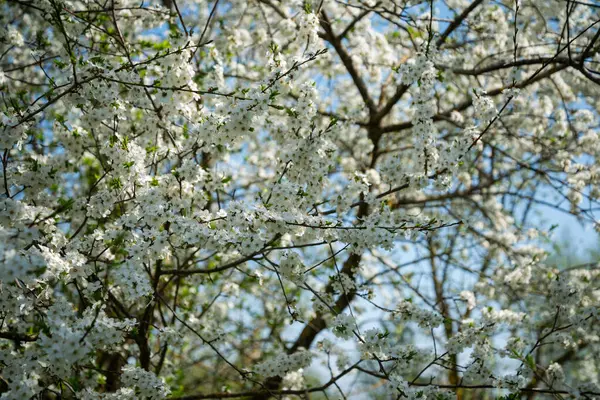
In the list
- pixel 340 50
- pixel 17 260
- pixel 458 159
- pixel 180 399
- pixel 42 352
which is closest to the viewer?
pixel 17 260

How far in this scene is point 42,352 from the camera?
2.74 meters

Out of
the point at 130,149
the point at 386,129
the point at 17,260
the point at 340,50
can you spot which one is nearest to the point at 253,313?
the point at 386,129

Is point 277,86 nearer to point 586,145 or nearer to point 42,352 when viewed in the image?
point 42,352

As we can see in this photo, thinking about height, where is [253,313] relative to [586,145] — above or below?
below

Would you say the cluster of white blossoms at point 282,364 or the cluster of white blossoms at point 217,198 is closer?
the cluster of white blossoms at point 217,198

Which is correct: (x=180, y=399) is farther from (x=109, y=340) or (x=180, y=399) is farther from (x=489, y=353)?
(x=489, y=353)

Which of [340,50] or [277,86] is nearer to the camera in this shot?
[277,86]

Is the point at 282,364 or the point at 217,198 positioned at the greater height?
the point at 217,198

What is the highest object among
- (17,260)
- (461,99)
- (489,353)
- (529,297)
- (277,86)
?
(461,99)

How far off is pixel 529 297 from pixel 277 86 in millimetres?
4805

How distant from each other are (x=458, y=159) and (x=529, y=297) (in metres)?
3.63

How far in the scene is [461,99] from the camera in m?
7.40

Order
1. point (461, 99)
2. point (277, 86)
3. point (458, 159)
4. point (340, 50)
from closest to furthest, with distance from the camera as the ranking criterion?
point (277, 86) < point (458, 159) < point (340, 50) < point (461, 99)

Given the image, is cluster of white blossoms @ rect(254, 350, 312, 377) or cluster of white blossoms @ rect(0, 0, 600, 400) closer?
cluster of white blossoms @ rect(0, 0, 600, 400)
